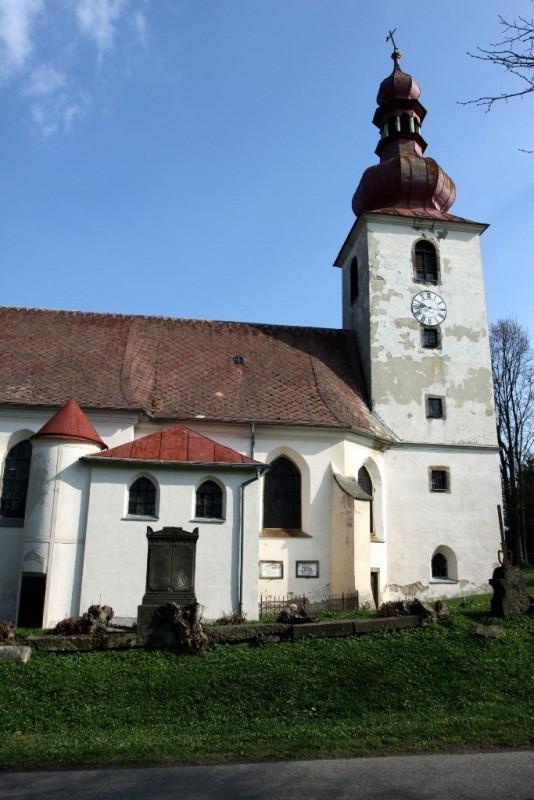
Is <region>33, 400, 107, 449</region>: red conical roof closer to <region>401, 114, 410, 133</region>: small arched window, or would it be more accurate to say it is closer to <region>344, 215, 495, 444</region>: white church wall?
<region>344, 215, 495, 444</region>: white church wall

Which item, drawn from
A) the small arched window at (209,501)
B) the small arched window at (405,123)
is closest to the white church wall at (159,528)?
the small arched window at (209,501)

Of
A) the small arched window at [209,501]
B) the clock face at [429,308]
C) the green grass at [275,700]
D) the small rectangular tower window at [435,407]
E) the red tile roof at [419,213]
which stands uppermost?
the red tile roof at [419,213]

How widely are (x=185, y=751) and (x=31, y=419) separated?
12.3m

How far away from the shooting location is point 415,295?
A: 2173 centimetres

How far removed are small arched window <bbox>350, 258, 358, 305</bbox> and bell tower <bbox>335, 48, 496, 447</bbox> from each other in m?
0.04

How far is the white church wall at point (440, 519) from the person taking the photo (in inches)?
751

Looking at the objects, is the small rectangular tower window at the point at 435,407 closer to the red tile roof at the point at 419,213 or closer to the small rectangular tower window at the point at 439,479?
the small rectangular tower window at the point at 439,479

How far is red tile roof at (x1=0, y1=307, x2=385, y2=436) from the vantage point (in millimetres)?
17891

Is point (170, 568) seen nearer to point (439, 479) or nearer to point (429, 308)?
point (439, 479)

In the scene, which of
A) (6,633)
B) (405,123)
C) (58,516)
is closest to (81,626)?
(6,633)

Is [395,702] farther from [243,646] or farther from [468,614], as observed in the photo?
[468,614]

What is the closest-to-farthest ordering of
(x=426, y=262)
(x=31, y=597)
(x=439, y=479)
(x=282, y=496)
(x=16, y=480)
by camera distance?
(x=31, y=597)
(x=16, y=480)
(x=282, y=496)
(x=439, y=479)
(x=426, y=262)

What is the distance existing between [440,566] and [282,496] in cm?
568

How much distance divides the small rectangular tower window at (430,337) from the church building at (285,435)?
0.16 feet
